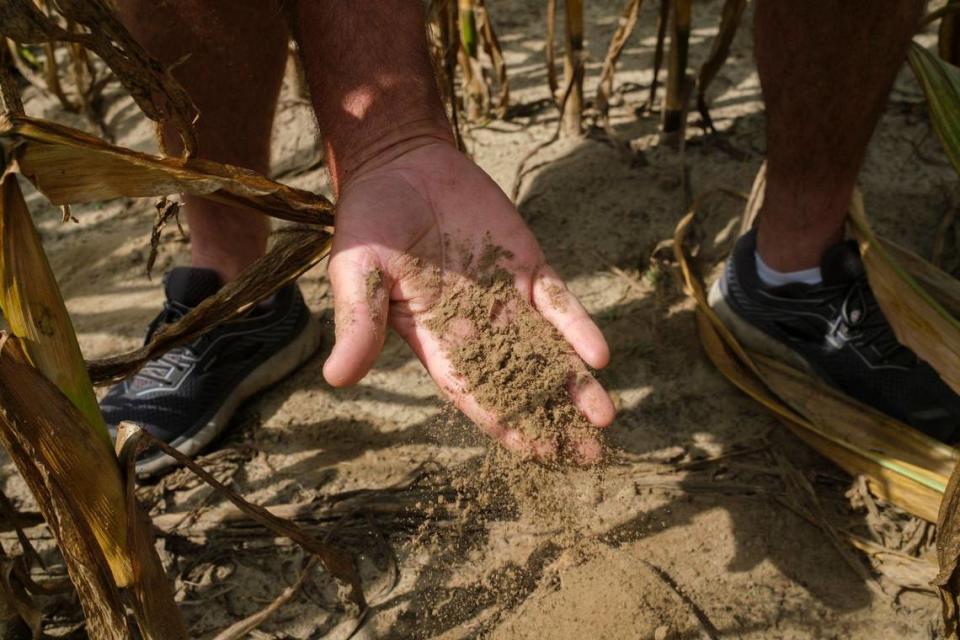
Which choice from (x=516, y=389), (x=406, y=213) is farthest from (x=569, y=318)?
(x=406, y=213)

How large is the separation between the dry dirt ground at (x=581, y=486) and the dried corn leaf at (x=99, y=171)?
68cm

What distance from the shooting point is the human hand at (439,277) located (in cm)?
127

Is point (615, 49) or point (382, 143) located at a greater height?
point (382, 143)

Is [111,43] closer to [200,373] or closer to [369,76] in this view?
[369,76]

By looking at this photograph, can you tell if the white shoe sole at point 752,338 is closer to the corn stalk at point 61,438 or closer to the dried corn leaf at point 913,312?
the dried corn leaf at point 913,312

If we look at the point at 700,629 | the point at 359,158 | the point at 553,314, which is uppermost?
the point at 359,158

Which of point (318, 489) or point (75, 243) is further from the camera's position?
point (75, 243)

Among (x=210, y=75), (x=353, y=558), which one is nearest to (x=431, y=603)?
(x=353, y=558)

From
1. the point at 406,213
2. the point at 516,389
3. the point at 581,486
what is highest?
the point at 406,213

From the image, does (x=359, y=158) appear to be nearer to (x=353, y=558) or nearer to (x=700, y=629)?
(x=353, y=558)

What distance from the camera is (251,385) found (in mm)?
2002

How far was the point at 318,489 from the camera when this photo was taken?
5.90ft

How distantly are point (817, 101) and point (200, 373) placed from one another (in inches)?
61.4

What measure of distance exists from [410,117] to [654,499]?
0.95 metres
